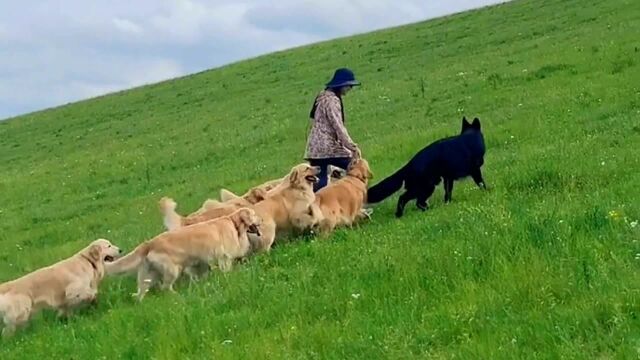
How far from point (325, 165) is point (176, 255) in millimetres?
3530

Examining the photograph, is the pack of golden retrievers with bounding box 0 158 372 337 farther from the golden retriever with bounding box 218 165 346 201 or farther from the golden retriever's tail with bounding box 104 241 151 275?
the golden retriever with bounding box 218 165 346 201

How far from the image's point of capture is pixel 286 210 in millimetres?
12469

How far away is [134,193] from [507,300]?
55.5 ft

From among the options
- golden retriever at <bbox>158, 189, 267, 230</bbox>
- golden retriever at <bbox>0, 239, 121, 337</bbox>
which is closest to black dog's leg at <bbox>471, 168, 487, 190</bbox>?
golden retriever at <bbox>158, 189, 267, 230</bbox>

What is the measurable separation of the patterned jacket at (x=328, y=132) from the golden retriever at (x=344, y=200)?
36 centimetres

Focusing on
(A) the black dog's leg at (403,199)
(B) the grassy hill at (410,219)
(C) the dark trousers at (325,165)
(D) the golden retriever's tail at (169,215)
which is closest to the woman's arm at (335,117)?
(C) the dark trousers at (325,165)

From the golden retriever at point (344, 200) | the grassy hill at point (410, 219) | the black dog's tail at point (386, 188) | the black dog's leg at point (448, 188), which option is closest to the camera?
the grassy hill at point (410, 219)

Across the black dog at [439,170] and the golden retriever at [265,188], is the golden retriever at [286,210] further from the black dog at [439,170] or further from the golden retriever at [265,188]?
the black dog at [439,170]

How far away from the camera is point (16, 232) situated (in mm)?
20453

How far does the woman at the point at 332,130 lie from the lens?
13312 mm

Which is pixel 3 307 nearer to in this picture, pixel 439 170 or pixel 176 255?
pixel 176 255

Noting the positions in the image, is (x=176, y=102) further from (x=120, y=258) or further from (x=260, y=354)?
(x=260, y=354)

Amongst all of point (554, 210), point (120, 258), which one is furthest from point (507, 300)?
point (120, 258)

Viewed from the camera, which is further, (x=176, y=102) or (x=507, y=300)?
(x=176, y=102)
